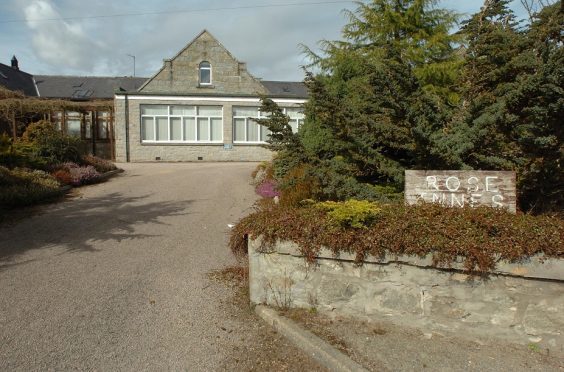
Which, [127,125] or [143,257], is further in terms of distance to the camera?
[127,125]

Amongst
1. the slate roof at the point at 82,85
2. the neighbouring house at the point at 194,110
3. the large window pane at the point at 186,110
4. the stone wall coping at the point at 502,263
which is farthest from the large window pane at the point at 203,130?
the stone wall coping at the point at 502,263

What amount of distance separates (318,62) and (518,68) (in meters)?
9.24

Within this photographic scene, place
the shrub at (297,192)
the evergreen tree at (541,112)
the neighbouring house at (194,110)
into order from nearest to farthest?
the evergreen tree at (541,112) < the shrub at (297,192) < the neighbouring house at (194,110)

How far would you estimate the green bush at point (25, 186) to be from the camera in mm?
9922

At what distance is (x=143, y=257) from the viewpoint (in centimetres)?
647

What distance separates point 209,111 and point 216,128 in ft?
3.45

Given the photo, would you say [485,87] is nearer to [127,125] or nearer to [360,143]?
[360,143]

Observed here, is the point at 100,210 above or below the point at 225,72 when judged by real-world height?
below

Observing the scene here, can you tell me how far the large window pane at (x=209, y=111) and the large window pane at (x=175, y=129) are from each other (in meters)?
1.29

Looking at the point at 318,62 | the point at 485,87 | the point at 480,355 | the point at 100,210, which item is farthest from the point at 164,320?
the point at 318,62

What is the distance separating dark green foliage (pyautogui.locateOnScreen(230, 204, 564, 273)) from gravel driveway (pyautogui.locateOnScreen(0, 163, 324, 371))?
1.00 meters

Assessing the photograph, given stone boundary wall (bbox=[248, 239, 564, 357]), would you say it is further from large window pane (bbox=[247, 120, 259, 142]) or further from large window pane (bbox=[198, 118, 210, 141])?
large window pane (bbox=[247, 120, 259, 142])

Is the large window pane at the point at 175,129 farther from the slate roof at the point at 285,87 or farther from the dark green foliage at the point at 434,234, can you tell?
the dark green foliage at the point at 434,234

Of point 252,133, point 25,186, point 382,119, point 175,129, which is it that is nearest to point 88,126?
point 175,129
